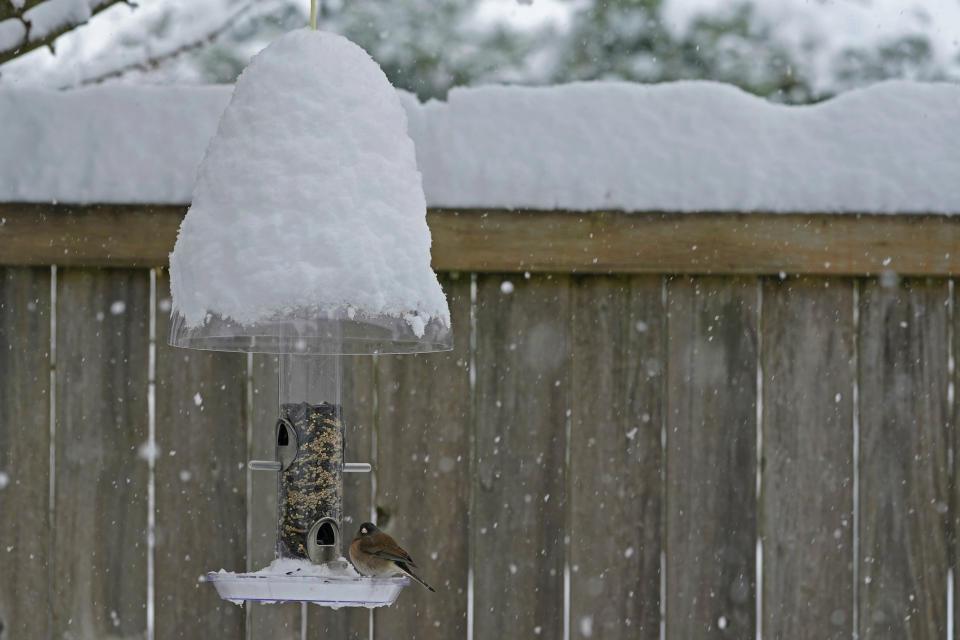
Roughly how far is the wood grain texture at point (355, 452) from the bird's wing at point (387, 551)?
445 mm

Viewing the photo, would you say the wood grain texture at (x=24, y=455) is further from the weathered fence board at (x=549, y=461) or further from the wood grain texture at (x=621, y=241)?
the wood grain texture at (x=621, y=241)

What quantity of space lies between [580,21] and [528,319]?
4.97 ft

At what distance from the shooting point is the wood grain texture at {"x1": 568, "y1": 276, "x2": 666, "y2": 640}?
7.50ft

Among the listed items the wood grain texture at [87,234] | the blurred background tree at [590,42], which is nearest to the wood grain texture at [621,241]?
the wood grain texture at [87,234]

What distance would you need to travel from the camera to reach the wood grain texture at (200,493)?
7.46 ft

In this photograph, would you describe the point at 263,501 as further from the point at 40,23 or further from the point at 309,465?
the point at 40,23

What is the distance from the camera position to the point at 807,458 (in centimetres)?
231

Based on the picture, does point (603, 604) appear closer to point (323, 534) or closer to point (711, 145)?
point (323, 534)

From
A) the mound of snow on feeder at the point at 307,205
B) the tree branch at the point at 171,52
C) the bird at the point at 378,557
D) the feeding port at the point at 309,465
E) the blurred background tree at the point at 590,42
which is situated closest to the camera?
the mound of snow on feeder at the point at 307,205

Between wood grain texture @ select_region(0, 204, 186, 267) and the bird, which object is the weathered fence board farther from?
the bird

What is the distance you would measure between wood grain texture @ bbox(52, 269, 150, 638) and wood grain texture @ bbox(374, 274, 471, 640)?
546mm

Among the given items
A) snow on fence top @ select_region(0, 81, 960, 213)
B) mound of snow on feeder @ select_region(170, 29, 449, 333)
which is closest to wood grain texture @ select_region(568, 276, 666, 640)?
snow on fence top @ select_region(0, 81, 960, 213)

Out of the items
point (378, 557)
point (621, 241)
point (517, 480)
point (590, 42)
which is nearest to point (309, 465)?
point (378, 557)

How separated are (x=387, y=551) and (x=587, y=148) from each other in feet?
3.37
